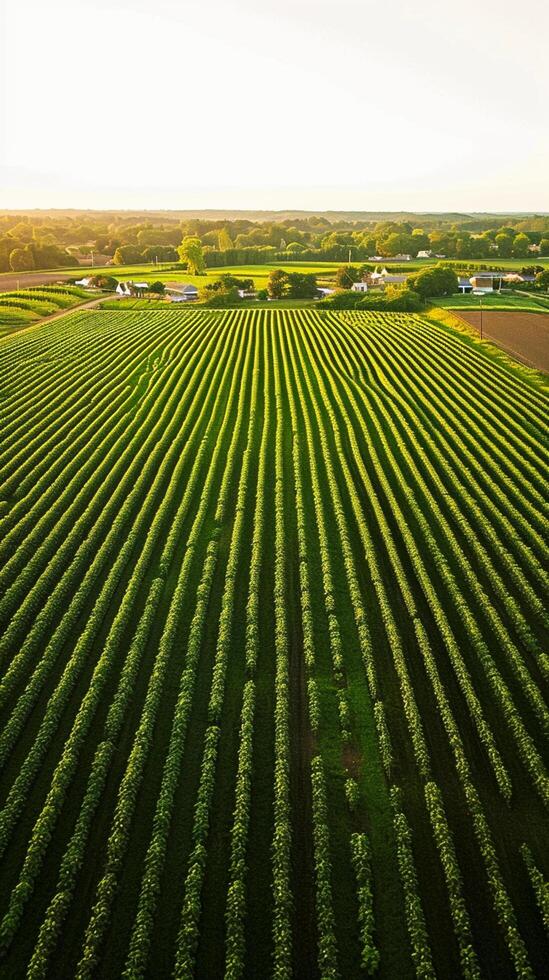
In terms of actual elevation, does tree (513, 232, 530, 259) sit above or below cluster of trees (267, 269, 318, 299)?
above

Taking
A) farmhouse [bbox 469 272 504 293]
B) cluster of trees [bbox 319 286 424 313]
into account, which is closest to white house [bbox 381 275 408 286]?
farmhouse [bbox 469 272 504 293]

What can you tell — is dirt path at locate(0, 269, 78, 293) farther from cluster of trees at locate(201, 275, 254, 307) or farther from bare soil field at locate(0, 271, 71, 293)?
cluster of trees at locate(201, 275, 254, 307)

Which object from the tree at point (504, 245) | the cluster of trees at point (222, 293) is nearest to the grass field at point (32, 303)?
the cluster of trees at point (222, 293)

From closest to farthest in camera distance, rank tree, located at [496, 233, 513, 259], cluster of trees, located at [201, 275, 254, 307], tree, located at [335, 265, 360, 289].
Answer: cluster of trees, located at [201, 275, 254, 307] < tree, located at [335, 265, 360, 289] < tree, located at [496, 233, 513, 259]

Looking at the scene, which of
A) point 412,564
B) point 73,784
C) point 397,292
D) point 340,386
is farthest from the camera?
point 397,292

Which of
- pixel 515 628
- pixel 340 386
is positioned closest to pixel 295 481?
pixel 515 628

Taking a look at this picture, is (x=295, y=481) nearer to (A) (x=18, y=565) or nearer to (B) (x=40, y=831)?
(A) (x=18, y=565)
